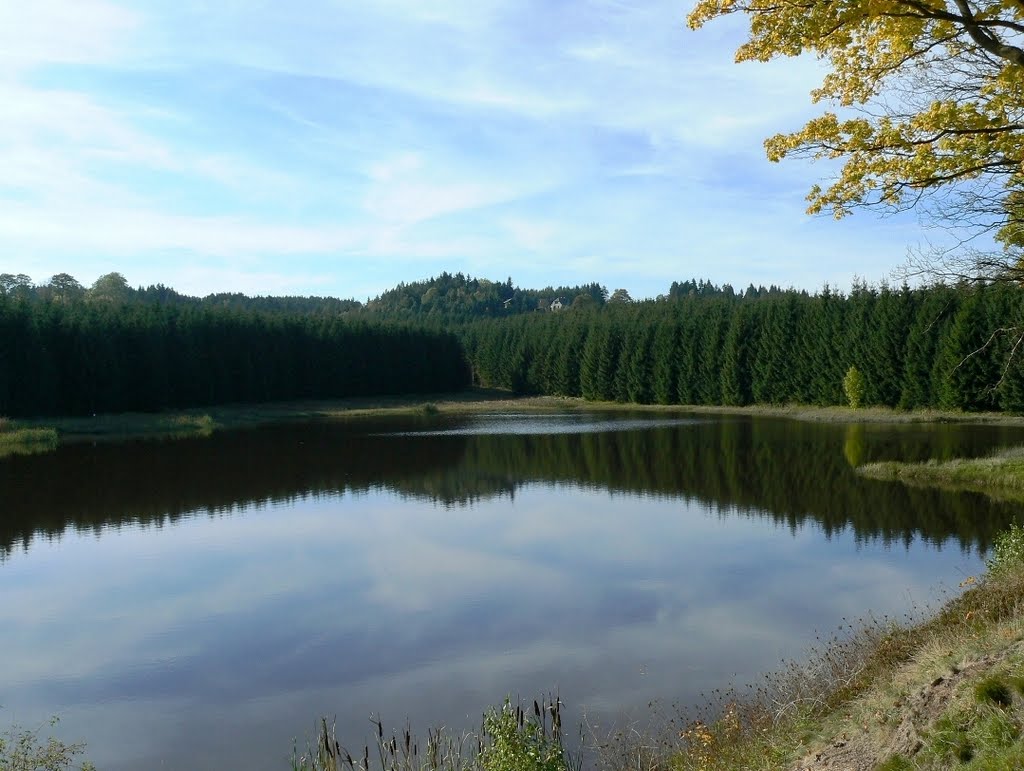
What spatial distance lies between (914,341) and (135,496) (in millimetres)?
50590

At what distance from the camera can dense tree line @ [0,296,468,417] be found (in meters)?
62.1

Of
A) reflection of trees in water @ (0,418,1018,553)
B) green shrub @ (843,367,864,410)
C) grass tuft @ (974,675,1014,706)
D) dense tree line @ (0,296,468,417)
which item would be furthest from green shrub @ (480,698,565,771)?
green shrub @ (843,367,864,410)

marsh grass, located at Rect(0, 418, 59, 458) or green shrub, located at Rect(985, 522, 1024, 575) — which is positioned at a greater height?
marsh grass, located at Rect(0, 418, 59, 458)

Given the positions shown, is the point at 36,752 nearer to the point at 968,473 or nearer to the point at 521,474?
the point at 521,474

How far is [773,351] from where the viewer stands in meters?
74.2

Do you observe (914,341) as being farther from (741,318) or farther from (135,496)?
(135,496)

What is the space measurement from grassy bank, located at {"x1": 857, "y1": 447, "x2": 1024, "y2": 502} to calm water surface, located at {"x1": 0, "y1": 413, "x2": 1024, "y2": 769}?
135cm

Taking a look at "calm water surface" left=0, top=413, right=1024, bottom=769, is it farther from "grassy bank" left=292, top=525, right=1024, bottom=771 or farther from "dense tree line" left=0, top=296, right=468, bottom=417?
"dense tree line" left=0, top=296, right=468, bottom=417

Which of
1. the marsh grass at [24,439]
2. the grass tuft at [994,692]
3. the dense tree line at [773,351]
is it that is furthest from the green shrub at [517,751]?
the marsh grass at [24,439]

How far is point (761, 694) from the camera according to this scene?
11031 millimetres

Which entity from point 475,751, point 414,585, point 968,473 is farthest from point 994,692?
point 968,473

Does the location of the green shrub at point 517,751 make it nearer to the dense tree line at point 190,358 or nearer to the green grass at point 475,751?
the green grass at point 475,751

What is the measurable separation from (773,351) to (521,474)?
4423cm

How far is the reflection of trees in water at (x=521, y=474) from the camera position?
25016 millimetres
